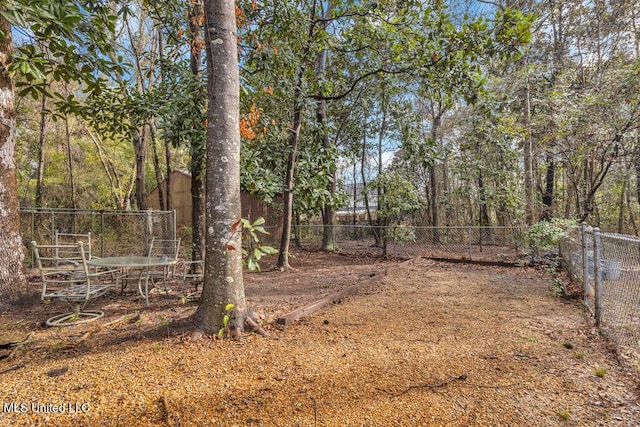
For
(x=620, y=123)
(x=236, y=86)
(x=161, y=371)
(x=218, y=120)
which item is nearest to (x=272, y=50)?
(x=236, y=86)

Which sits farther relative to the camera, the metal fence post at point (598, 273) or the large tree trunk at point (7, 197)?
the large tree trunk at point (7, 197)

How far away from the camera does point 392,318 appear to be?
3.78m

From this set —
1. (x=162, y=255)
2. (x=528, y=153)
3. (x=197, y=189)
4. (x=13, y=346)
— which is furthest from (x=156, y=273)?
(x=528, y=153)

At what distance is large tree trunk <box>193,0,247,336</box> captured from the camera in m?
2.97

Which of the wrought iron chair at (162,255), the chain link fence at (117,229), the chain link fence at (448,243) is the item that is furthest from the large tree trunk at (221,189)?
the chain link fence at (448,243)

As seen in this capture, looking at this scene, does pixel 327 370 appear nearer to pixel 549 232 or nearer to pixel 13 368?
pixel 13 368

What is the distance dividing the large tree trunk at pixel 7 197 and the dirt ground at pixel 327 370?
268 mm

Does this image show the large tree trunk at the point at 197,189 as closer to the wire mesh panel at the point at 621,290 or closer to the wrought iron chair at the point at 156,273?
the wrought iron chair at the point at 156,273

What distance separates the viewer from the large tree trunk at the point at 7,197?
3.97m

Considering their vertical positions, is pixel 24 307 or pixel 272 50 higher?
pixel 272 50

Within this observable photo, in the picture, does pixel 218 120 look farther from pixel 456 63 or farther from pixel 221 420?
pixel 456 63

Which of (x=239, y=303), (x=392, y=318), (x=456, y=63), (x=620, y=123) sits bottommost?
(x=392, y=318)

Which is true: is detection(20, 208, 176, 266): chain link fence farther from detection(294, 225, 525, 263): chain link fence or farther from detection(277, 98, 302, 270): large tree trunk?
detection(294, 225, 525, 263): chain link fence

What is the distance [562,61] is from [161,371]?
12437 mm
